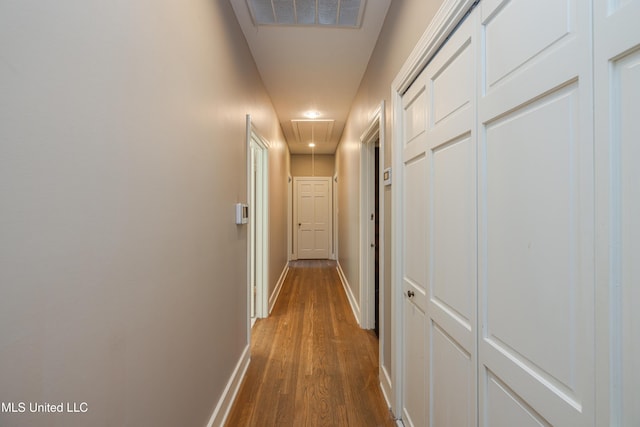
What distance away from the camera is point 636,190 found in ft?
1.66

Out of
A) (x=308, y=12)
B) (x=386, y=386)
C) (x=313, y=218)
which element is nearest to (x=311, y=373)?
(x=386, y=386)

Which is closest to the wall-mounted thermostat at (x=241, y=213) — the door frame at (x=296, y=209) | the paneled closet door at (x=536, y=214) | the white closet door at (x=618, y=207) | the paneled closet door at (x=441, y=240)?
the paneled closet door at (x=441, y=240)

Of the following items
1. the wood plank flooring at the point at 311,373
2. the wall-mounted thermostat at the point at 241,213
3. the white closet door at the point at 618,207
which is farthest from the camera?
the wall-mounted thermostat at the point at 241,213

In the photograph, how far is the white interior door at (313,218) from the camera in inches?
283

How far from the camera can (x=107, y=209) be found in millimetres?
804

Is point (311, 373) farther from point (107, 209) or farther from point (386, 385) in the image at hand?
point (107, 209)

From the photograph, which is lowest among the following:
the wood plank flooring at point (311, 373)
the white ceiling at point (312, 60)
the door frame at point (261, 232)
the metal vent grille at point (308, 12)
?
the wood plank flooring at point (311, 373)

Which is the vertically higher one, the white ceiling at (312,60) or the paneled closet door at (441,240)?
the white ceiling at (312,60)

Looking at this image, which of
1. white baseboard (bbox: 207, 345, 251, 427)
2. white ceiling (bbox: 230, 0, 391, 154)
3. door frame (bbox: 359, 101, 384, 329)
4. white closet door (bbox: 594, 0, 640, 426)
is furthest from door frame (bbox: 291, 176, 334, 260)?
white closet door (bbox: 594, 0, 640, 426)

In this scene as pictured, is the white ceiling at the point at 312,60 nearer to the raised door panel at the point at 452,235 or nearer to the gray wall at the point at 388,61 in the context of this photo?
the gray wall at the point at 388,61

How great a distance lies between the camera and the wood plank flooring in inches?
71.7

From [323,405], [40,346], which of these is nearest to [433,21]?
[40,346]

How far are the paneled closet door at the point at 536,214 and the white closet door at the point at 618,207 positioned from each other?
3 cm

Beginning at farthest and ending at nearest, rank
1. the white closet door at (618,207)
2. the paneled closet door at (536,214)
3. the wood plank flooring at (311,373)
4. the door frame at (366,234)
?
1. the door frame at (366,234)
2. the wood plank flooring at (311,373)
3. the paneled closet door at (536,214)
4. the white closet door at (618,207)
